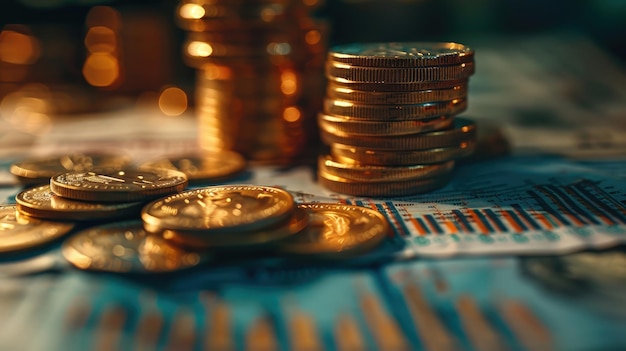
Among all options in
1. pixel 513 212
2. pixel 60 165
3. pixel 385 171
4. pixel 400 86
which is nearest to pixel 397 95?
pixel 400 86

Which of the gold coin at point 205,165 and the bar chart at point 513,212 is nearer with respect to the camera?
the bar chart at point 513,212

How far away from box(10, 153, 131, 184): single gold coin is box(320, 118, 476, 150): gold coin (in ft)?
1.33

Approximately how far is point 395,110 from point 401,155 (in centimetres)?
7

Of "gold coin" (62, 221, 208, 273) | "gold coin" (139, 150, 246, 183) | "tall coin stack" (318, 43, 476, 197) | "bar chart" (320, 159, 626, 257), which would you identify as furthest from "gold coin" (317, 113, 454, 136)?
"gold coin" (62, 221, 208, 273)

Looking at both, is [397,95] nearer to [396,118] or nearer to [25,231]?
[396,118]

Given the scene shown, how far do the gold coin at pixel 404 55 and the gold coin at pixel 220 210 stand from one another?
243 millimetres

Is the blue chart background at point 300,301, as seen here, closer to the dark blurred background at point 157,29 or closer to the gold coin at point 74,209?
the gold coin at point 74,209

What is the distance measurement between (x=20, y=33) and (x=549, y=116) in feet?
5.20

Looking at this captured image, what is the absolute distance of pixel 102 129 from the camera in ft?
6.01

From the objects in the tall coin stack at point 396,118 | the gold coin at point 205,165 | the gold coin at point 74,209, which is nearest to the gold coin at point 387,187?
the tall coin stack at point 396,118

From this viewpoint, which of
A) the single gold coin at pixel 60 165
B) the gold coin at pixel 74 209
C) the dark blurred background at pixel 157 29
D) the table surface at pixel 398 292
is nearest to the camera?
the table surface at pixel 398 292

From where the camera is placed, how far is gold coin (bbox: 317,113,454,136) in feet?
3.65

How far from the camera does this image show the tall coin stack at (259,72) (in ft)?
4.50

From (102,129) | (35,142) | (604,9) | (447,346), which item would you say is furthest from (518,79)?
(447,346)
